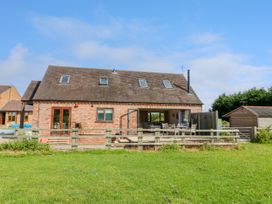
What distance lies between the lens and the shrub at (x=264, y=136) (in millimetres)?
17875

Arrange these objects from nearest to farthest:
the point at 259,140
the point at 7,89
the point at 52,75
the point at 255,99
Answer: the point at 259,140 < the point at 52,75 < the point at 255,99 < the point at 7,89

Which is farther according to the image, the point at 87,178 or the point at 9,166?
the point at 9,166

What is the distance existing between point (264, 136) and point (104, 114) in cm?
1234

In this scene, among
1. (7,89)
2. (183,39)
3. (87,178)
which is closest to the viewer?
(87,178)

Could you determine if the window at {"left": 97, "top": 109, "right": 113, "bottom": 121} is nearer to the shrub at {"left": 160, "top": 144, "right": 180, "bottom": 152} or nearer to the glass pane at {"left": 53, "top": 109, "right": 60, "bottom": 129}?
the glass pane at {"left": 53, "top": 109, "right": 60, "bottom": 129}

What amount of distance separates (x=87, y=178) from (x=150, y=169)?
7.03ft

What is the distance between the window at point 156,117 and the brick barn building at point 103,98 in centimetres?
61

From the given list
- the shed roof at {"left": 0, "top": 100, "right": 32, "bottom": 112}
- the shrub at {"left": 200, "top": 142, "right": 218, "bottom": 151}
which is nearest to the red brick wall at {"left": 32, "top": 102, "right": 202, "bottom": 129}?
the shrub at {"left": 200, "top": 142, "right": 218, "bottom": 151}

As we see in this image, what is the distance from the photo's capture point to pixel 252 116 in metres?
21.7

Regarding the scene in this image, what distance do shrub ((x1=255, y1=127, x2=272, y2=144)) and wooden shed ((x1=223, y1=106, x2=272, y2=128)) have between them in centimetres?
255

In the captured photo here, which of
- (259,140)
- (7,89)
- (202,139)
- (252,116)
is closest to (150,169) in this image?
(202,139)

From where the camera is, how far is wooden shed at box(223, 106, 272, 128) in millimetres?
21031

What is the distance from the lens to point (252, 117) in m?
21.7

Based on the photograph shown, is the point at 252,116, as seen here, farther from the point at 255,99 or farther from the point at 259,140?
the point at 255,99
